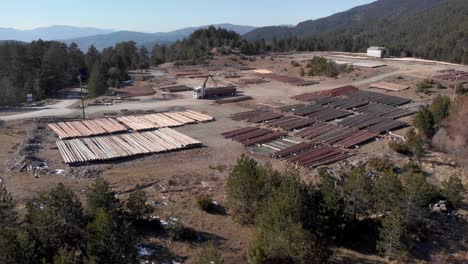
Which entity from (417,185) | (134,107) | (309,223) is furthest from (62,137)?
(417,185)

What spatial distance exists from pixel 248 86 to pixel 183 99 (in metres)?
10.8

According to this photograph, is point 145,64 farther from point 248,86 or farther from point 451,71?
point 451,71

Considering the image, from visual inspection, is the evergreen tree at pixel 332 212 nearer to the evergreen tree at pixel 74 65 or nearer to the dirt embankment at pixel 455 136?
the dirt embankment at pixel 455 136

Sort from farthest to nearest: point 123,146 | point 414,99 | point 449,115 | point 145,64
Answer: point 145,64 → point 414,99 → point 449,115 → point 123,146

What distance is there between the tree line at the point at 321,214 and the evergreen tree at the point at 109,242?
3.67m

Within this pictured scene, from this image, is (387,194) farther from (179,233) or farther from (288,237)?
(179,233)

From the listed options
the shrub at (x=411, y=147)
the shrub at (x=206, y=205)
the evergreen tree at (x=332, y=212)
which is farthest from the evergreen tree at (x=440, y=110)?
the shrub at (x=206, y=205)

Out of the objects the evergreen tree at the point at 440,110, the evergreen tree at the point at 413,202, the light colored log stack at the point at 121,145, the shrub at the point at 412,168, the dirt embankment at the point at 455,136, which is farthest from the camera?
the evergreen tree at the point at 440,110

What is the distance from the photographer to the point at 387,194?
15.2m

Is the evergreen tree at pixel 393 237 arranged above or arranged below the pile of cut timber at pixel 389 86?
below

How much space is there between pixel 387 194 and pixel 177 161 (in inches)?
494

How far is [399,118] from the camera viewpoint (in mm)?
34312

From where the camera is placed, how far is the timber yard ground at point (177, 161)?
51.3 feet

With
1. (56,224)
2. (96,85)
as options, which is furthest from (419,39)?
(56,224)
